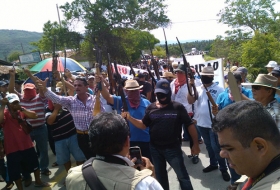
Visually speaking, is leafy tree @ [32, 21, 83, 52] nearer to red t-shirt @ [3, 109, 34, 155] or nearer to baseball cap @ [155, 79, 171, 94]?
red t-shirt @ [3, 109, 34, 155]

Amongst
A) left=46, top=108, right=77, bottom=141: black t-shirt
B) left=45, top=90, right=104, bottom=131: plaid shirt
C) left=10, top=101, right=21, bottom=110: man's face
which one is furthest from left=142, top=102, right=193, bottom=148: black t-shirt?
left=10, top=101, right=21, bottom=110: man's face

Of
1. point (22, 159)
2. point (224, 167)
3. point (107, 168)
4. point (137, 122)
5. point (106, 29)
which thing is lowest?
point (224, 167)

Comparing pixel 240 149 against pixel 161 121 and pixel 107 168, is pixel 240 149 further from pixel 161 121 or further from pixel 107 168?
pixel 161 121

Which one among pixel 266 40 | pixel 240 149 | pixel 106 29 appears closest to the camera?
pixel 240 149

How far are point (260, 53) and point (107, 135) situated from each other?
12.0 metres

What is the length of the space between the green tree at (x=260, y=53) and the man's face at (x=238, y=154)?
38.5ft

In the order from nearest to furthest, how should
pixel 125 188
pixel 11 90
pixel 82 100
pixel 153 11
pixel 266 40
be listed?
1. pixel 125 188
2. pixel 82 100
3. pixel 11 90
4. pixel 266 40
5. pixel 153 11

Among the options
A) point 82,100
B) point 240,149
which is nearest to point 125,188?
point 240,149

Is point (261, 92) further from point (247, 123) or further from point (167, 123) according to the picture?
point (247, 123)

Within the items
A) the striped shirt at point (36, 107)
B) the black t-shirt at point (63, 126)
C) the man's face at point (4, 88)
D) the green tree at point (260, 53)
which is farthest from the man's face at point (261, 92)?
the green tree at point (260, 53)

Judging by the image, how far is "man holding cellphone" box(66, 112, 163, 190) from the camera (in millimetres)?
1487

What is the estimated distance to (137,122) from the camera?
3232 mm

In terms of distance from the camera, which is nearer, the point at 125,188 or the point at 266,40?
the point at 125,188

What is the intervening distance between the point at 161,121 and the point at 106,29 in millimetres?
27221
